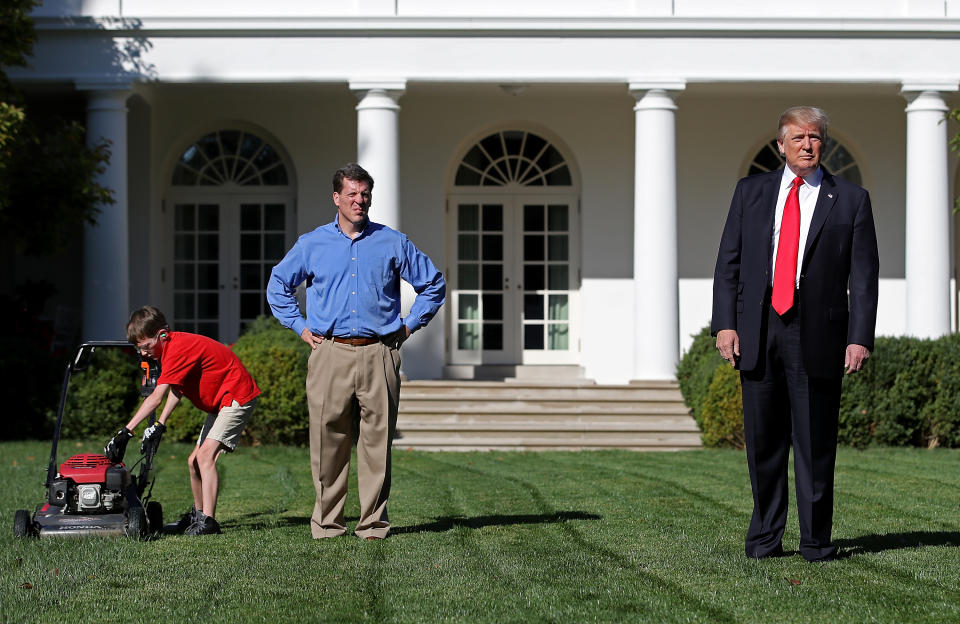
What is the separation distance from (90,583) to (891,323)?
14345 millimetres

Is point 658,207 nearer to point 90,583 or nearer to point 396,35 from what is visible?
point 396,35

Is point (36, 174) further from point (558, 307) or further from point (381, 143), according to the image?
point (558, 307)

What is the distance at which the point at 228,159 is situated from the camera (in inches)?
714

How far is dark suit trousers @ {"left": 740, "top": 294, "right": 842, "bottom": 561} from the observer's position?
5984 mm

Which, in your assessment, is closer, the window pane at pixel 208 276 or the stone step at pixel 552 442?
the stone step at pixel 552 442

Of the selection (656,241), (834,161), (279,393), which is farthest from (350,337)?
(834,161)

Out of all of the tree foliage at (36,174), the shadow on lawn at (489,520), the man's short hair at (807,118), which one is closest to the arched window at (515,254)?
the tree foliage at (36,174)

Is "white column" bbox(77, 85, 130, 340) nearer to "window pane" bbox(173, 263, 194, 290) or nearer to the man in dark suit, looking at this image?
"window pane" bbox(173, 263, 194, 290)

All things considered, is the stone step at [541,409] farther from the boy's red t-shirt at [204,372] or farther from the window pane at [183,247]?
the boy's red t-shirt at [204,372]

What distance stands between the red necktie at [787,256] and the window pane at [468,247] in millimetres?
12086

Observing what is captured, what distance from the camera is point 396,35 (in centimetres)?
1545

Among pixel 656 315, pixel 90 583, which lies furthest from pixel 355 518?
pixel 656 315

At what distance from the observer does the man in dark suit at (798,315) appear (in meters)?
5.93

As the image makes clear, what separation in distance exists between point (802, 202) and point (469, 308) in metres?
12.1
